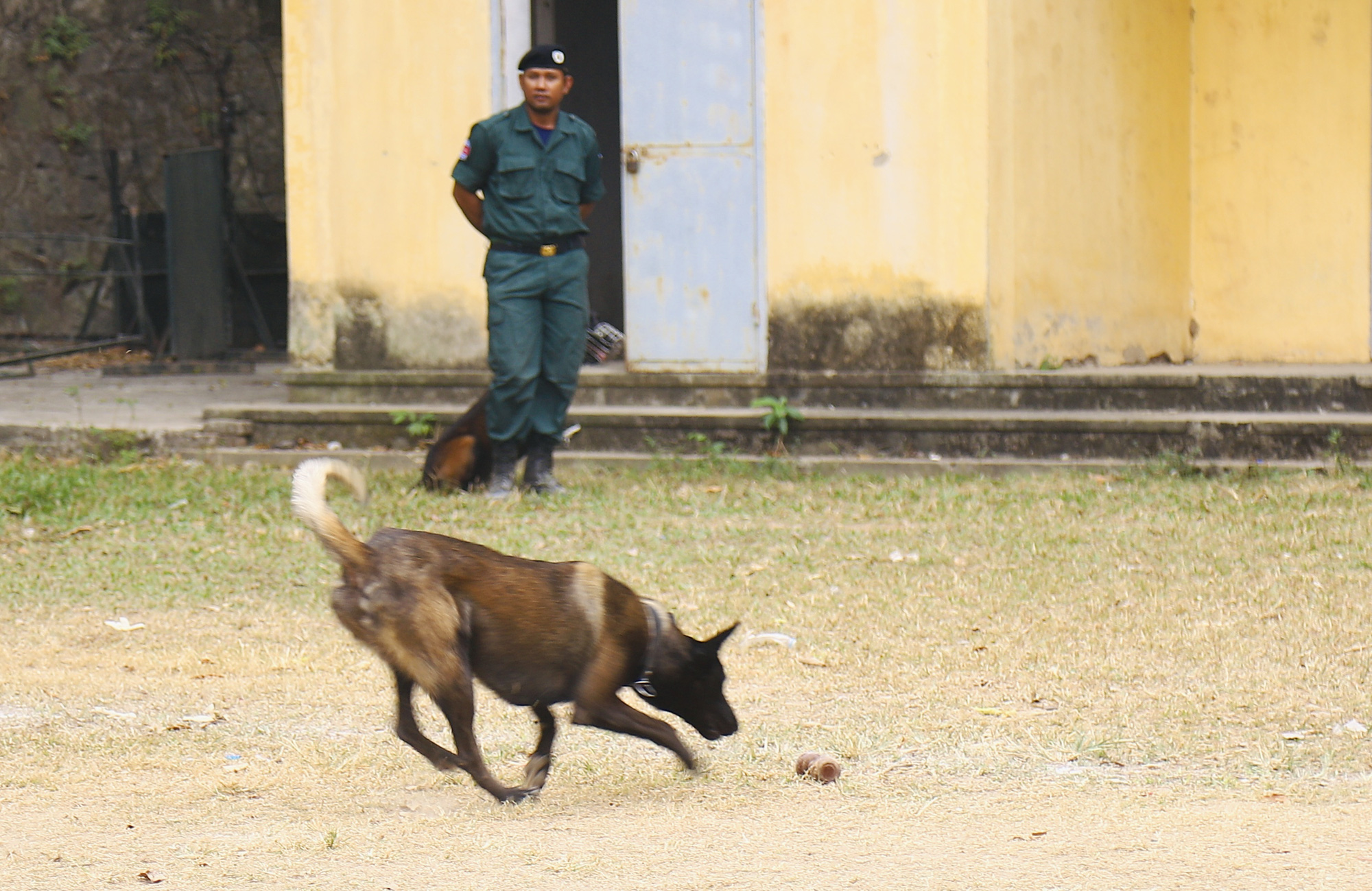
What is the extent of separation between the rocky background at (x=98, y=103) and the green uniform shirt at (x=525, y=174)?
28.2ft

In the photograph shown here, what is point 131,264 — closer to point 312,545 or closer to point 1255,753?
point 312,545

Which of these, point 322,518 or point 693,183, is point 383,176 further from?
point 322,518

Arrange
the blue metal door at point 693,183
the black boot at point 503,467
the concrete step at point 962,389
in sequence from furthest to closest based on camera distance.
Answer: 1. the blue metal door at point 693,183
2. the concrete step at point 962,389
3. the black boot at point 503,467

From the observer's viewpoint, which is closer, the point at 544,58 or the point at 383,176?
the point at 544,58

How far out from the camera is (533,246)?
7.96 meters

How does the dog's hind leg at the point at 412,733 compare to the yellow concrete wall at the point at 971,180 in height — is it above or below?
below

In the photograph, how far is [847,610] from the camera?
5738 mm

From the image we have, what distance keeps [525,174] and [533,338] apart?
32.1 inches

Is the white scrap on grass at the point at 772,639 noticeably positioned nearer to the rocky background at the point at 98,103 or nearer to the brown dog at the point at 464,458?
the brown dog at the point at 464,458


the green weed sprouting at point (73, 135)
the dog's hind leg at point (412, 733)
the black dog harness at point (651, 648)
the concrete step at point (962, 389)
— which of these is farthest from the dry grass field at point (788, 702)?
the green weed sprouting at point (73, 135)

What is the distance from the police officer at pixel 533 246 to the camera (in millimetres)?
7879

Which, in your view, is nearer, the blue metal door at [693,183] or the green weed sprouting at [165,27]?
the blue metal door at [693,183]

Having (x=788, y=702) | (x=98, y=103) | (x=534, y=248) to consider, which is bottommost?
(x=788, y=702)

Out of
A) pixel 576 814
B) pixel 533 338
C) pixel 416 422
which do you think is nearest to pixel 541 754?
pixel 576 814
